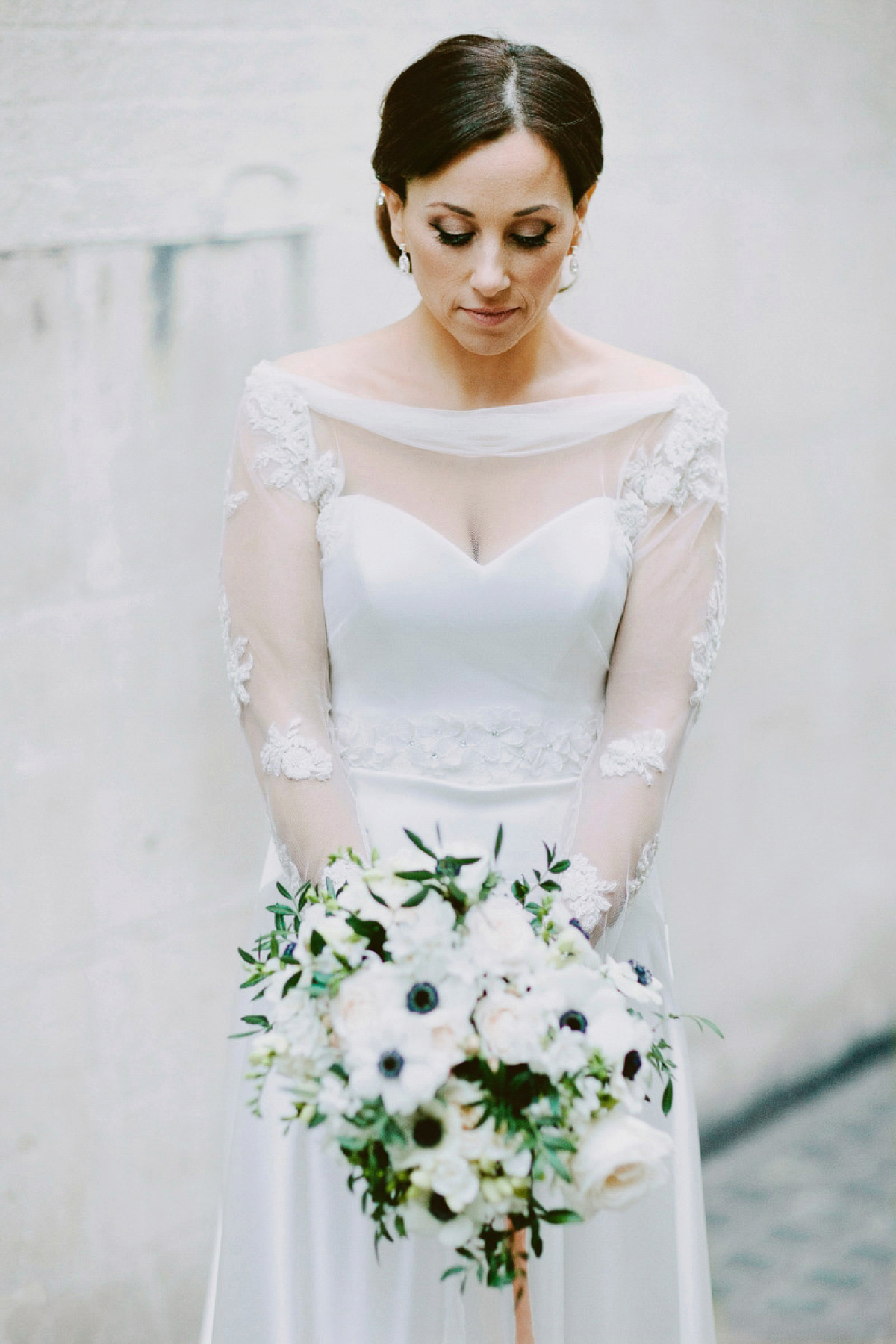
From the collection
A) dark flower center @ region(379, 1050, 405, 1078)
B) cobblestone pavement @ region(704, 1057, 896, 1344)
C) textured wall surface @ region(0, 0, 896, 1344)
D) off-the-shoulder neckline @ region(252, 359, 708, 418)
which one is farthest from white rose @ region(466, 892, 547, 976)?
cobblestone pavement @ region(704, 1057, 896, 1344)

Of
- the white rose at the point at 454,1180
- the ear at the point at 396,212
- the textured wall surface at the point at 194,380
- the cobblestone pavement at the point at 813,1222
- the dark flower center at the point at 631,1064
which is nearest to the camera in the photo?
the white rose at the point at 454,1180

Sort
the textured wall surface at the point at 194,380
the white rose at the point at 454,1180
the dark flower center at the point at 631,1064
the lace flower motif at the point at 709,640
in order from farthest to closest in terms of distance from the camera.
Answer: the textured wall surface at the point at 194,380 → the lace flower motif at the point at 709,640 → the dark flower center at the point at 631,1064 → the white rose at the point at 454,1180

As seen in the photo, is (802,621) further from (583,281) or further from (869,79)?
(869,79)

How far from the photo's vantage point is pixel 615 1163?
116 centimetres

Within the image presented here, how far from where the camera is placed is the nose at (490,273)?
164 cm

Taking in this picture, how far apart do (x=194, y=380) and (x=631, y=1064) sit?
1754 mm

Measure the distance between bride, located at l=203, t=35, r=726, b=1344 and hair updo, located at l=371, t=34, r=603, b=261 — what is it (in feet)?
0.04

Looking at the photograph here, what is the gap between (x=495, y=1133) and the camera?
116 centimetres

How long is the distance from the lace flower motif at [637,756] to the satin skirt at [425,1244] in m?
0.09

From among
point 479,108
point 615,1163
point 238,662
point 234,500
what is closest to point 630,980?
point 615,1163

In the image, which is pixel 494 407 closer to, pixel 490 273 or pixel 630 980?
pixel 490 273

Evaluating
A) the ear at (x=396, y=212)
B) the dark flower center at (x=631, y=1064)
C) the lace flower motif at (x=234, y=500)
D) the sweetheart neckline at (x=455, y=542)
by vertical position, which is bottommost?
the dark flower center at (x=631, y=1064)

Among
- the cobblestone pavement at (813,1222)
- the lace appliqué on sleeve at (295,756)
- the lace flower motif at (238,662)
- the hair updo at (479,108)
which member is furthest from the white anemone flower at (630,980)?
the cobblestone pavement at (813,1222)

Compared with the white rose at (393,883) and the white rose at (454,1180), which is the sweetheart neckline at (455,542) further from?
the white rose at (454,1180)
